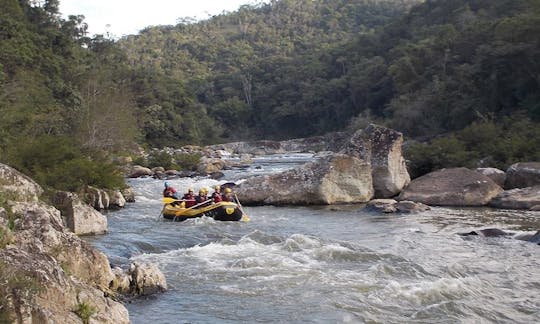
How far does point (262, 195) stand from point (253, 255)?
791 cm

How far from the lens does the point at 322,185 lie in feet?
57.9

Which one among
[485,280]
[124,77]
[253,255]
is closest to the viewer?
[485,280]

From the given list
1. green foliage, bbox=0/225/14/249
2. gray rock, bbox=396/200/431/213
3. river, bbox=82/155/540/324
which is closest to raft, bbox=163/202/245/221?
river, bbox=82/155/540/324

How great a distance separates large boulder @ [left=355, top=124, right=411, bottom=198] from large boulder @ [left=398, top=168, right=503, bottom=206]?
0.55m

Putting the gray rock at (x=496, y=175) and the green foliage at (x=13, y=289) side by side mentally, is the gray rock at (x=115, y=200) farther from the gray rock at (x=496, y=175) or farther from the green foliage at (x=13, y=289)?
the green foliage at (x=13, y=289)

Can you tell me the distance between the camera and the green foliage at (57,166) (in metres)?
15.3

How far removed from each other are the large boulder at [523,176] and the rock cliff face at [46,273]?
1370cm

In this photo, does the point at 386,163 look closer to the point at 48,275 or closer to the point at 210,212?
the point at 210,212

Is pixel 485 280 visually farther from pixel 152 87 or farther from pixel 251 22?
pixel 251 22

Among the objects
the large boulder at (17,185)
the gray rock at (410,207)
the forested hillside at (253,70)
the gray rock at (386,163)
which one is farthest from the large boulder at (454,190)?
the forested hillside at (253,70)

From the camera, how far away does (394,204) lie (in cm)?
1625

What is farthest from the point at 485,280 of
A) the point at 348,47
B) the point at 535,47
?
the point at 348,47

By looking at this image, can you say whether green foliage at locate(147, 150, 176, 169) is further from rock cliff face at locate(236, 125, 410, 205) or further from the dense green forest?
rock cliff face at locate(236, 125, 410, 205)

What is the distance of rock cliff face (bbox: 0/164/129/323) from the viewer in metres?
4.86
